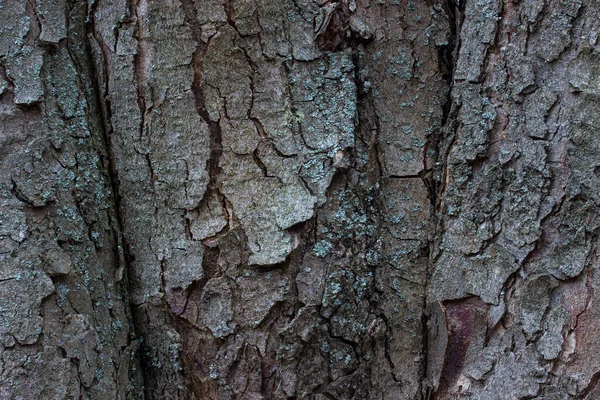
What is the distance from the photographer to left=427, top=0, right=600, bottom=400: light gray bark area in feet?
3.50

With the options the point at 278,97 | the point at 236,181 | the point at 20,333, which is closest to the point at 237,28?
the point at 278,97

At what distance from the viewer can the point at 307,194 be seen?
3.78ft

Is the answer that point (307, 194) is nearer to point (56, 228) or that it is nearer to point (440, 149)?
point (440, 149)

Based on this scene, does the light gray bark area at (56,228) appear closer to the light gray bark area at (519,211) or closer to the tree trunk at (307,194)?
the tree trunk at (307,194)

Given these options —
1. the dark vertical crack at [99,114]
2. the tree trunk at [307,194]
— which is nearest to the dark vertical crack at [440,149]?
the tree trunk at [307,194]

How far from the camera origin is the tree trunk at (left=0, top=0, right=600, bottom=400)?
108cm

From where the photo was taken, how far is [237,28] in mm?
1172

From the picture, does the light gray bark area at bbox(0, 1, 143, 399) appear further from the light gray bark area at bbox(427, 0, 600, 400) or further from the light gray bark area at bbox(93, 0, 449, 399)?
the light gray bark area at bbox(427, 0, 600, 400)

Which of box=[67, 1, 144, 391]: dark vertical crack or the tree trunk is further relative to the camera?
box=[67, 1, 144, 391]: dark vertical crack

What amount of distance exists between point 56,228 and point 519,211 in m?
0.87

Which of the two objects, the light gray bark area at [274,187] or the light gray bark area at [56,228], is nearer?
the light gray bark area at [56,228]

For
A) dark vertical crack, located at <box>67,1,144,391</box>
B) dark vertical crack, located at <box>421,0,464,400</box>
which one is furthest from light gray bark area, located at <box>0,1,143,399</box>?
dark vertical crack, located at <box>421,0,464,400</box>

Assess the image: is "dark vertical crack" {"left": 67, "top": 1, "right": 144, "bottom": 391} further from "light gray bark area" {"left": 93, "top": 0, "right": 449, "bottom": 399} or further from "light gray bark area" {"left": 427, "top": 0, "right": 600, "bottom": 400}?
"light gray bark area" {"left": 427, "top": 0, "right": 600, "bottom": 400}

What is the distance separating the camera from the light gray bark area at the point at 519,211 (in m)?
1.07
